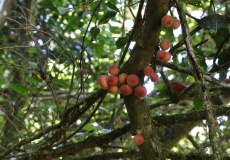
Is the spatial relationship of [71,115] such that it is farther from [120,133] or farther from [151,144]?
[151,144]

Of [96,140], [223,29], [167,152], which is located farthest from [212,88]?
[96,140]

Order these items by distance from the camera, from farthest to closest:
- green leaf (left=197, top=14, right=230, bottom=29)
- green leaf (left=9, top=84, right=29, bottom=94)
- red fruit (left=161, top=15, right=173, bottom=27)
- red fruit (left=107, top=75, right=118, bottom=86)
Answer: green leaf (left=9, top=84, right=29, bottom=94) < green leaf (left=197, top=14, right=230, bottom=29) < red fruit (left=107, top=75, right=118, bottom=86) < red fruit (left=161, top=15, right=173, bottom=27)

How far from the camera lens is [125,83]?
1030mm

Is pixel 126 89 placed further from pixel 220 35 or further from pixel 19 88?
pixel 19 88

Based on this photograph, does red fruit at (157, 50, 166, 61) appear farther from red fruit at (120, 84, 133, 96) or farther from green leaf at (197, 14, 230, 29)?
green leaf at (197, 14, 230, 29)

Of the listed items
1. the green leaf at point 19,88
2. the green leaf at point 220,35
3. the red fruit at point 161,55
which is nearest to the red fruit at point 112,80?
the red fruit at point 161,55

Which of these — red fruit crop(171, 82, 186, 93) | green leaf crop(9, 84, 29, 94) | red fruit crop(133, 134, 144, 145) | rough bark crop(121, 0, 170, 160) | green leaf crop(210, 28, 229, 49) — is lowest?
red fruit crop(133, 134, 144, 145)

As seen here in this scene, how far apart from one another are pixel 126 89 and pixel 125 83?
0.03 metres

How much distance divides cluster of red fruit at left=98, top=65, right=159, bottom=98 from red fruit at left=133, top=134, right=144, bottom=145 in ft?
0.36

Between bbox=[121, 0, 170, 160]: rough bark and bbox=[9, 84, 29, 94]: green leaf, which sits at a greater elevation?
bbox=[9, 84, 29, 94]: green leaf

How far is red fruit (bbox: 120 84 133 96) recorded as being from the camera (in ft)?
3.31

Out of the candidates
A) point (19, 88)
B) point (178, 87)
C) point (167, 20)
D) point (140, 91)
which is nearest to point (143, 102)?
point (140, 91)

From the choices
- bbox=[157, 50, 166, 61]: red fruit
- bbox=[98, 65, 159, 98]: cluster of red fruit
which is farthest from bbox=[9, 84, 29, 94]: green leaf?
bbox=[157, 50, 166, 61]: red fruit

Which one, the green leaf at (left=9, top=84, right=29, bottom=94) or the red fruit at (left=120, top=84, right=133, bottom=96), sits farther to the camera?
the green leaf at (left=9, top=84, right=29, bottom=94)
